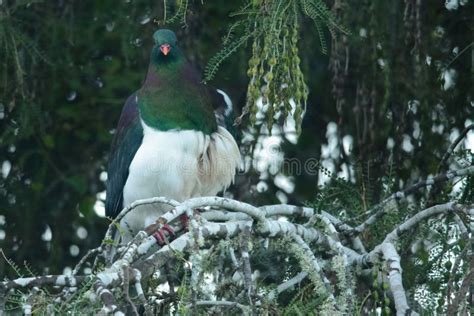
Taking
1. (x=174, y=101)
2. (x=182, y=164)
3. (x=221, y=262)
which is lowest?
(x=221, y=262)

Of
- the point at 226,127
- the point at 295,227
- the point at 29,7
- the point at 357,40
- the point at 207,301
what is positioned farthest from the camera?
the point at 29,7

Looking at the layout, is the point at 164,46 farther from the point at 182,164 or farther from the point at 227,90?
the point at 227,90

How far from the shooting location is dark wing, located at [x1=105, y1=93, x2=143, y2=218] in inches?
186

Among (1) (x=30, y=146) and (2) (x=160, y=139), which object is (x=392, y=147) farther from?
(1) (x=30, y=146)

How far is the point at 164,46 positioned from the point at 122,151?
441mm

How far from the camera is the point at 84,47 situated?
5.54 m

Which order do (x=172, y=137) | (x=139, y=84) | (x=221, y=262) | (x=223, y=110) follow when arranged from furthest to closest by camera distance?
(x=139, y=84)
(x=223, y=110)
(x=172, y=137)
(x=221, y=262)

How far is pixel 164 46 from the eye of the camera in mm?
4668

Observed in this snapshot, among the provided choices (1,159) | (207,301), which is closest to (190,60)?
(1,159)

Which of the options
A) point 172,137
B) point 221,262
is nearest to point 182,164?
point 172,137

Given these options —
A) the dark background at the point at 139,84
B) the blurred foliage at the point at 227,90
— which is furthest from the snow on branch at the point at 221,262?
the dark background at the point at 139,84

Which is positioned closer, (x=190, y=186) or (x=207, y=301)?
(x=207, y=301)

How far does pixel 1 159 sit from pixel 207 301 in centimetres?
265

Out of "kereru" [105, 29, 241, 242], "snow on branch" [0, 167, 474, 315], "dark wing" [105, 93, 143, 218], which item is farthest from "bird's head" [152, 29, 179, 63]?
"snow on branch" [0, 167, 474, 315]
